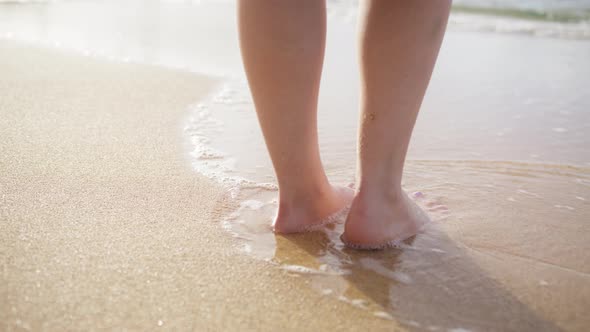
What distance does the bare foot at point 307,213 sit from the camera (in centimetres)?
131

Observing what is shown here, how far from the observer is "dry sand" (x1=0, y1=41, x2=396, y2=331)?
97 centimetres

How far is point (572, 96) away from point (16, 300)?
8.37ft

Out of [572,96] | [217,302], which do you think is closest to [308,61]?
[217,302]

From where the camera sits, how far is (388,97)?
1.18m

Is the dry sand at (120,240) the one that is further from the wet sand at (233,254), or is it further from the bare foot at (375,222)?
the bare foot at (375,222)

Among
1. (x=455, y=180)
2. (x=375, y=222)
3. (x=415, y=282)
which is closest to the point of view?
(x=415, y=282)

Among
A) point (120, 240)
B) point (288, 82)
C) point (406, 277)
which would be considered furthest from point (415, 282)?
point (120, 240)

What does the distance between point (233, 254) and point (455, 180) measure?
808 mm

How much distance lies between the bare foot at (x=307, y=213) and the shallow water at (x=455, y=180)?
0.10 ft

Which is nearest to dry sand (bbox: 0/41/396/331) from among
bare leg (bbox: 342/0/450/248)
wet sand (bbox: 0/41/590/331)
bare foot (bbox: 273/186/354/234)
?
wet sand (bbox: 0/41/590/331)

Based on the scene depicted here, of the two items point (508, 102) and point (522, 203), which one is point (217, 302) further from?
point (508, 102)

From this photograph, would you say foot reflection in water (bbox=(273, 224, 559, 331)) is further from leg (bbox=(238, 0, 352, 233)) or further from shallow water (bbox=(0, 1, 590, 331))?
leg (bbox=(238, 0, 352, 233))

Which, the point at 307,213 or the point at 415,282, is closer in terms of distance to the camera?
the point at 415,282

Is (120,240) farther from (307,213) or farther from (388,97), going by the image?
(388,97)
